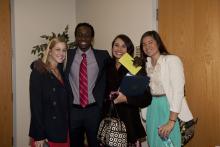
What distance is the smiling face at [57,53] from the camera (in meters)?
2.42

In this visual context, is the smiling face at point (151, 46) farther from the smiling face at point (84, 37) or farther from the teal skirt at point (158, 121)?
the smiling face at point (84, 37)

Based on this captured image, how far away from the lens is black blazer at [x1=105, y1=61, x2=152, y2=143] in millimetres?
2334

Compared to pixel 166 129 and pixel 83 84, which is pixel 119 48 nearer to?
pixel 83 84

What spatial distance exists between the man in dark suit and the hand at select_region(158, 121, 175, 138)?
676 mm

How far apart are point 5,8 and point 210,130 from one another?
2941 millimetres

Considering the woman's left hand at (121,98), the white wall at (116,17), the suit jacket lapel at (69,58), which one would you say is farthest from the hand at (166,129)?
the white wall at (116,17)

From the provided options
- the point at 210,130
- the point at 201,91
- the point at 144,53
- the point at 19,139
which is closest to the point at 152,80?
the point at 144,53

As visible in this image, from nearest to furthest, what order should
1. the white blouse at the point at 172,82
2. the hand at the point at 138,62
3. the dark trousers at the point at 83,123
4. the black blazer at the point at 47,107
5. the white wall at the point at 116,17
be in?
1. the white blouse at the point at 172,82
2. the black blazer at the point at 47,107
3. the hand at the point at 138,62
4. the dark trousers at the point at 83,123
5. the white wall at the point at 116,17

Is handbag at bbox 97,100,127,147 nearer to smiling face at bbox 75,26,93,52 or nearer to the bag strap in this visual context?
the bag strap

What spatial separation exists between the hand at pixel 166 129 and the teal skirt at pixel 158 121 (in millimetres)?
52

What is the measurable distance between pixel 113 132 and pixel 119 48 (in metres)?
0.73

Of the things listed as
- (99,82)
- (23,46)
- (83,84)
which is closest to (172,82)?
(99,82)

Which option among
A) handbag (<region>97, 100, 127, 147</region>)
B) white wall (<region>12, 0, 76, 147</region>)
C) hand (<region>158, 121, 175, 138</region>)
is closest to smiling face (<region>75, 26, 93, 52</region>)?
handbag (<region>97, 100, 127, 147</region>)

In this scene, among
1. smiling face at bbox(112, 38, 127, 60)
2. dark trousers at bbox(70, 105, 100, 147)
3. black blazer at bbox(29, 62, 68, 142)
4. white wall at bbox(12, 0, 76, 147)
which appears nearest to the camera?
black blazer at bbox(29, 62, 68, 142)
